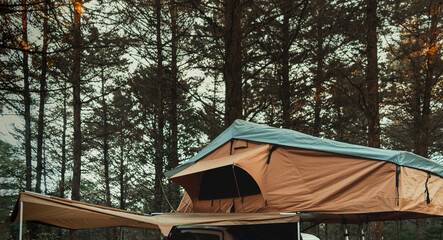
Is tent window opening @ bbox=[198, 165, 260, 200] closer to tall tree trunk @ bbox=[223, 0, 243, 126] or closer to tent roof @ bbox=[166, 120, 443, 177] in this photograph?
tent roof @ bbox=[166, 120, 443, 177]

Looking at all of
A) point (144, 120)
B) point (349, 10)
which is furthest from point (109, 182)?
point (349, 10)

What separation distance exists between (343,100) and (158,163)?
785 cm

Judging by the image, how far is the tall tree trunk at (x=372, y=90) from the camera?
395 inches

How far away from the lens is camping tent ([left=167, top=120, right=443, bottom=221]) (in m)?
5.04

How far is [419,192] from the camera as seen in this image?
520 centimetres

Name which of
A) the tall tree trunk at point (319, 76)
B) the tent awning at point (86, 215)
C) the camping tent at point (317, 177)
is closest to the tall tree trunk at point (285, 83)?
the tall tree trunk at point (319, 76)

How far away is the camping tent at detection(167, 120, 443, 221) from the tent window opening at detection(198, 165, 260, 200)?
2cm

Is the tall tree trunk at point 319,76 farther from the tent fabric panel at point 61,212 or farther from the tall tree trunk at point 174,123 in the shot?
the tent fabric panel at point 61,212

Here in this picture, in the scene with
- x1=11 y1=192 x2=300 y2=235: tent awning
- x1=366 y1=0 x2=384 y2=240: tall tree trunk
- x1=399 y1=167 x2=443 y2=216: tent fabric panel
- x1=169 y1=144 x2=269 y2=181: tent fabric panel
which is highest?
x1=366 y1=0 x2=384 y2=240: tall tree trunk

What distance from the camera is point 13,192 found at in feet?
49.3

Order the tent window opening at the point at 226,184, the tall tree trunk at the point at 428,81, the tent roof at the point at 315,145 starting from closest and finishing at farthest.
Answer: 1. the tent roof at the point at 315,145
2. the tent window opening at the point at 226,184
3. the tall tree trunk at the point at 428,81

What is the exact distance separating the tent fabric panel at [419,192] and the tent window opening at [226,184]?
7.20 feet

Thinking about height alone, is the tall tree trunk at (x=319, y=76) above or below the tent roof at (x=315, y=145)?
above

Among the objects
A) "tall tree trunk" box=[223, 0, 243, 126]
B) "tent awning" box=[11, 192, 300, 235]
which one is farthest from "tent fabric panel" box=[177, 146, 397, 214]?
"tall tree trunk" box=[223, 0, 243, 126]
